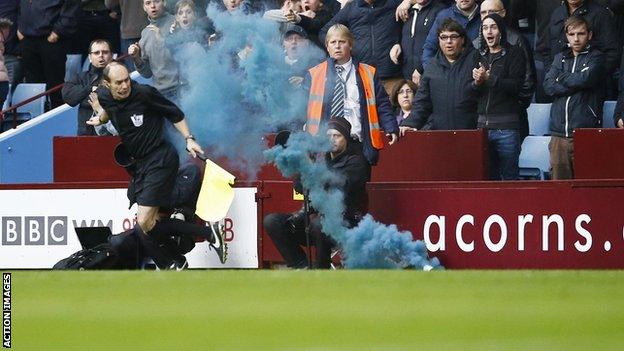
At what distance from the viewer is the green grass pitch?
10469 millimetres

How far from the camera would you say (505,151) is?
16.7 metres

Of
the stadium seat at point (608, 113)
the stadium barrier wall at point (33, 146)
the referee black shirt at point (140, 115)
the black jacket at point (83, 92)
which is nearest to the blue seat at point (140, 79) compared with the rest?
Result: the black jacket at point (83, 92)

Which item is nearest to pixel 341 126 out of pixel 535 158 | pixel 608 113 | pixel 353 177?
pixel 353 177

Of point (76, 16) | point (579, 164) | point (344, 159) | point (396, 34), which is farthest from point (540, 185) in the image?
point (76, 16)

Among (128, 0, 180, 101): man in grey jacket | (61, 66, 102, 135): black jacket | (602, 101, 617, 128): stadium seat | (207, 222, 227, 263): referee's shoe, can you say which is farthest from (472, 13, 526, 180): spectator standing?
(61, 66, 102, 135): black jacket

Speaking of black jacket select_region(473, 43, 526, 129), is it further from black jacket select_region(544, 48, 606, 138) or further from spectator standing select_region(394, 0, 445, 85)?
spectator standing select_region(394, 0, 445, 85)

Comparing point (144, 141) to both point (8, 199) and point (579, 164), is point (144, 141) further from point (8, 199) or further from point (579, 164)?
point (579, 164)

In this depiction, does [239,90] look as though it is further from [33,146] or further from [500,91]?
[33,146]

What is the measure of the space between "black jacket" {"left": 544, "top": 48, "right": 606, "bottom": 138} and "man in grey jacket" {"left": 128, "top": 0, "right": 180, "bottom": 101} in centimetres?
416

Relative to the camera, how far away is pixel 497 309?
473 inches

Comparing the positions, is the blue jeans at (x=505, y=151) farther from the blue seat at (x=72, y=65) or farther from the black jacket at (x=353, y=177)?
the blue seat at (x=72, y=65)

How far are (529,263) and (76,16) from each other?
8.06 meters

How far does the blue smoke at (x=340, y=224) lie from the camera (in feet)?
52.3

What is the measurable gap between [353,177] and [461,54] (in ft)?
6.25
